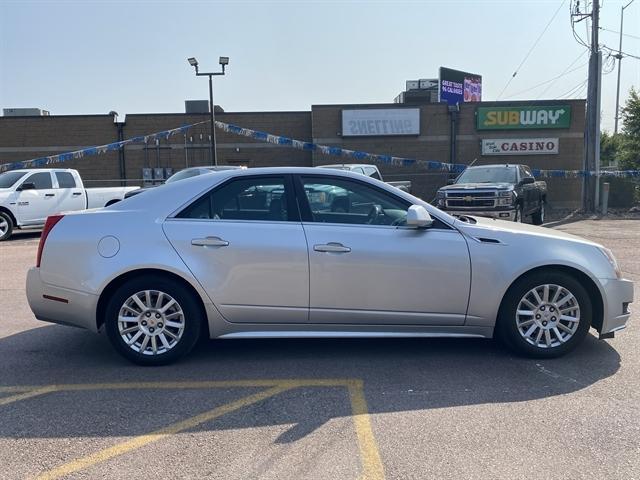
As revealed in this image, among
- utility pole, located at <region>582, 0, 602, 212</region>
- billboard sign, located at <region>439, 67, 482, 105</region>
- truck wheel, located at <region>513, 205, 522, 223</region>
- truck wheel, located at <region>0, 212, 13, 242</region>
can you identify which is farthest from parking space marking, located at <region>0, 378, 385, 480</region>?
billboard sign, located at <region>439, 67, 482, 105</region>

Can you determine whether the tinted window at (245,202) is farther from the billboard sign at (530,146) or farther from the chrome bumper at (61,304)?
the billboard sign at (530,146)

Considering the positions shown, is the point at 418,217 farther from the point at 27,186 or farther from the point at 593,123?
the point at 593,123

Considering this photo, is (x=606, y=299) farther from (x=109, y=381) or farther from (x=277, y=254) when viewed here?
(x=109, y=381)

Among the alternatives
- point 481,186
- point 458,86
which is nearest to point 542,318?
point 481,186

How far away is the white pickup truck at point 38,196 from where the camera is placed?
564 inches

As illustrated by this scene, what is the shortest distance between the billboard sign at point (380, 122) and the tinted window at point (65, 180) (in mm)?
12490

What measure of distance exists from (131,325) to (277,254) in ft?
4.41

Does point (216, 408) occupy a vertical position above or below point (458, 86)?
below

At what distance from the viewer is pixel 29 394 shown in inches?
163

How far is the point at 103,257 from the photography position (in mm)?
4613

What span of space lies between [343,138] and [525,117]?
7978 mm

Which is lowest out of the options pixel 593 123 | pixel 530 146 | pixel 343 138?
pixel 530 146

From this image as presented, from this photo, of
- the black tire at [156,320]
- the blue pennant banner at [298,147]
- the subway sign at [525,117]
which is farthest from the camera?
the subway sign at [525,117]

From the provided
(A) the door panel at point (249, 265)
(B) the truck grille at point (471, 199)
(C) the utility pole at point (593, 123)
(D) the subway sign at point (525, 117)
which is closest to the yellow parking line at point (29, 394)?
(A) the door panel at point (249, 265)
